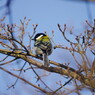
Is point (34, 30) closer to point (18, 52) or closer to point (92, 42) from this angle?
point (18, 52)

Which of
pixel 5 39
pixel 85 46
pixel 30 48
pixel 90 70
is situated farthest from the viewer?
pixel 30 48

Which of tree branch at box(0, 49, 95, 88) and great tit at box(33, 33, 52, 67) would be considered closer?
tree branch at box(0, 49, 95, 88)

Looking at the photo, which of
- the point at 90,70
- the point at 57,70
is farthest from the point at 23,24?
the point at 90,70

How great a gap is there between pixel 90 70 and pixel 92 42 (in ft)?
1.85

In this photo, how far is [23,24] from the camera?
3072 mm

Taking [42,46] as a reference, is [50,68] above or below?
below

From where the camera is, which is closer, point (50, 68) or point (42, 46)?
point (50, 68)

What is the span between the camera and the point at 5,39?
2861 millimetres

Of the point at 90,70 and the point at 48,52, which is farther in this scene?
the point at 48,52

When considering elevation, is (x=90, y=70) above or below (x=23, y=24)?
below

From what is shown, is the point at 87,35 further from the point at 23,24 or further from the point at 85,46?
the point at 23,24

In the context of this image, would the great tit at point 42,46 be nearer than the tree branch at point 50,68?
No

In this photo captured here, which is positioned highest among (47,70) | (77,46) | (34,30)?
(34,30)

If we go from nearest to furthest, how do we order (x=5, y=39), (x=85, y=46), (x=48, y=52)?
(x=85, y=46), (x=5, y=39), (x=48, y=52)
